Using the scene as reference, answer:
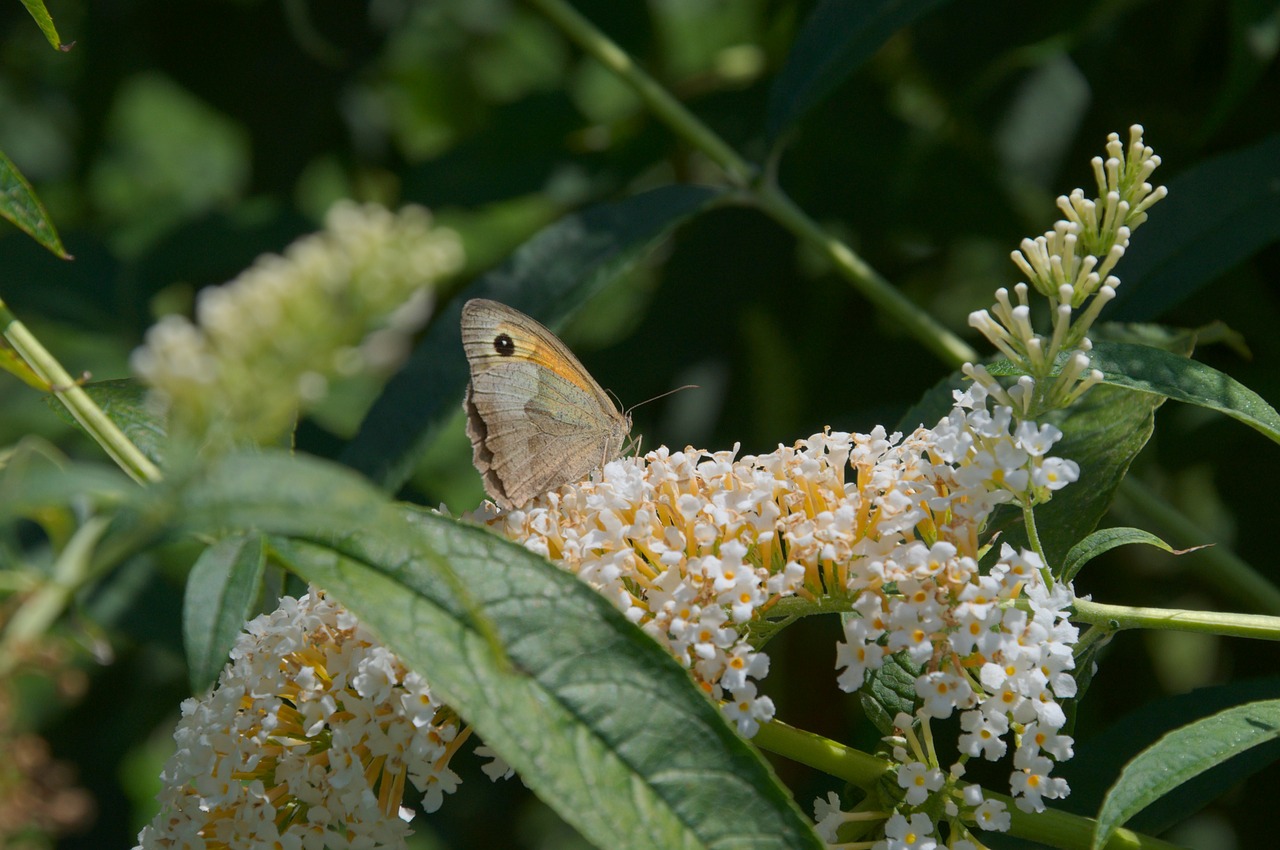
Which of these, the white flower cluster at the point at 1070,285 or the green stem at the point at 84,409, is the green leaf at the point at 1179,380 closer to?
the white flower cluster at the point at 1070,285

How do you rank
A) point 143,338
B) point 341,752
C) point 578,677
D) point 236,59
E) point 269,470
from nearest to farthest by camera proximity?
point 269,470, point 578,677, point 341,752, point 143,338, point 236,59

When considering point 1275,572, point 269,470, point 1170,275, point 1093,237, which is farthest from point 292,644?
point 1275,572

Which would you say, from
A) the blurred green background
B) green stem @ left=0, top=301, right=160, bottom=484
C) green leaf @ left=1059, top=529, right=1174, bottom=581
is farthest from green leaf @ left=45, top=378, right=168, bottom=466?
green leaf @ left=1059, top=529, right=1174, bottom=581

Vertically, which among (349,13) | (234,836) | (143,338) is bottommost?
(234,836)

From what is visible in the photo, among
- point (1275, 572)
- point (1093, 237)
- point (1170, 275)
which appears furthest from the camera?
point (1275, 572)

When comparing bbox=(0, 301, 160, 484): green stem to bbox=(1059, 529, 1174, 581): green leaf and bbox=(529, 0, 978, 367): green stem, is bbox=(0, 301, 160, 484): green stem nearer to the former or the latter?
bbox=(1059, 529, 1174, 581): green leaf

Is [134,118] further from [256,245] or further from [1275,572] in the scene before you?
[1275,572]

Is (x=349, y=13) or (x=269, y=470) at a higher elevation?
(x=349, y=13)
